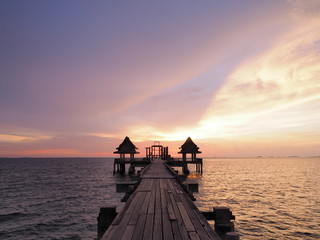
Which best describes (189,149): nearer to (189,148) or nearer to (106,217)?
(189,148)

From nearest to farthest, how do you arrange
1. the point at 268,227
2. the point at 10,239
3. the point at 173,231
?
the point at 173,231 → the point at 10,239 → the point at 268,227

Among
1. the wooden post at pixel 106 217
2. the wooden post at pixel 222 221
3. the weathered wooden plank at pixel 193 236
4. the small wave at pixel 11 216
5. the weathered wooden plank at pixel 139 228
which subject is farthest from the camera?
the small wave at pixel 11 216

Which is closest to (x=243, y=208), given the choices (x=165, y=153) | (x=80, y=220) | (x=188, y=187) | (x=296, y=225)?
(x=296, y=225)

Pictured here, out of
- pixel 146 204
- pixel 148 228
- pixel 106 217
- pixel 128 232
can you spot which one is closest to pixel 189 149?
pixel 146 204

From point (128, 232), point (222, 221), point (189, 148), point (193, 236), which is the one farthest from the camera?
point (189, 148)

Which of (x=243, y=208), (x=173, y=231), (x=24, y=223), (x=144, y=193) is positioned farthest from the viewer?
(x=243, y=208)

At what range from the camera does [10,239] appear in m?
13.3

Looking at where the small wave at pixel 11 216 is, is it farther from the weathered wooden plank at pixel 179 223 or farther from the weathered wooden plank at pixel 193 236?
the weathered wooden plank at pixel 193 236

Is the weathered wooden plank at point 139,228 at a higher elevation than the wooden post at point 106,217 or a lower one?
higher

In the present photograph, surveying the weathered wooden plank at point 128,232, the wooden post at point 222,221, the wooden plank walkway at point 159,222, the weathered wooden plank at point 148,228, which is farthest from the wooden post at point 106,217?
the wooden post at point 222,221

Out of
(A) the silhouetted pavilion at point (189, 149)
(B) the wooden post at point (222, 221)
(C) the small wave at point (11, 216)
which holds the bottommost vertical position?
(C) the small wave at point (11, 216)

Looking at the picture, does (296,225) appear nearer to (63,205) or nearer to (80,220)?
(80,220)

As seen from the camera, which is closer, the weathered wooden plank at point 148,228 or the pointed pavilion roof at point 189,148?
the weathered wooden plank at point 148,228

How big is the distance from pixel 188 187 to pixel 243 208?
12.4 meters
